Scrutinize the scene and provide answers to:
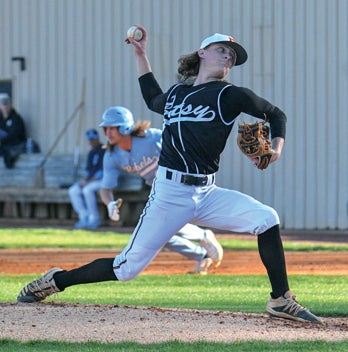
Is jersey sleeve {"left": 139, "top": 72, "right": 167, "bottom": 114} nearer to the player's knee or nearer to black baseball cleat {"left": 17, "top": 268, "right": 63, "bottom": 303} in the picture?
the player's knee

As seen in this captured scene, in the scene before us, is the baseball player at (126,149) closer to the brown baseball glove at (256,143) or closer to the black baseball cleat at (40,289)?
the black baseball cleat at (40,289)

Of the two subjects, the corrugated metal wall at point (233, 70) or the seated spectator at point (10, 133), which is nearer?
the corrugated metal wall at point (233, 70)

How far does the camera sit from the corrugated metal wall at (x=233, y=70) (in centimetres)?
2081

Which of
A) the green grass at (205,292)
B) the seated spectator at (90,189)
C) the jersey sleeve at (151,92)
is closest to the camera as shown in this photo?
the jersey sleeve at (151,92)

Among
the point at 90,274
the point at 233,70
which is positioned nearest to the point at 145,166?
the point at 90,274

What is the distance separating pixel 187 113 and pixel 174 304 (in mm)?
2521

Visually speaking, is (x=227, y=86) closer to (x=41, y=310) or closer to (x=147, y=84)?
(x=147, y=84)

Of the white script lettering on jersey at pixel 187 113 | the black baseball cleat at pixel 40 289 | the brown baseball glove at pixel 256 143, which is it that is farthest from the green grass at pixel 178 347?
the white script lettering on jersey at pixel 187 113

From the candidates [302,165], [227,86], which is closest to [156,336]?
[227,86]

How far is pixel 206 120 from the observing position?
7805 mm

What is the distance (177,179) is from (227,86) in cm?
74

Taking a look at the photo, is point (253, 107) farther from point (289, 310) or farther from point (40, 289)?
point (40, 289)

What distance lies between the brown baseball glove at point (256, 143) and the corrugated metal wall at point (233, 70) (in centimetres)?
1301

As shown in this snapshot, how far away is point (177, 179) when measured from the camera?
25.8 feet
